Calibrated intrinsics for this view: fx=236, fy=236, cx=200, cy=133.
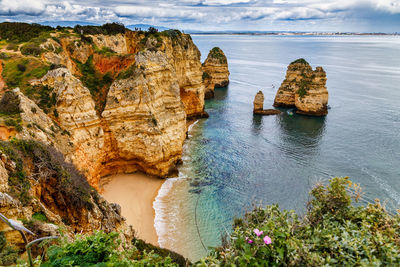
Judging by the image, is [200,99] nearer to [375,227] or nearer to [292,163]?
[292,163]

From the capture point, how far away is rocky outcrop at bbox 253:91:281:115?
4968cm

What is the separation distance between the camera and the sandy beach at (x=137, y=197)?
19.4 meters

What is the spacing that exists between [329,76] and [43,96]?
87554mm

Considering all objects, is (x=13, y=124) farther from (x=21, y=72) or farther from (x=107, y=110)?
(x=21, y=72)

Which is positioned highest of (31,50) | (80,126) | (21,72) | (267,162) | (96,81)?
(31,50)

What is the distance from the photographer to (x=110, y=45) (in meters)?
34.6

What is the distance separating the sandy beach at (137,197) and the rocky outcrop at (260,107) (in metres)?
31.5

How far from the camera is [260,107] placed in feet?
164

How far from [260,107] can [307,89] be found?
1018cm

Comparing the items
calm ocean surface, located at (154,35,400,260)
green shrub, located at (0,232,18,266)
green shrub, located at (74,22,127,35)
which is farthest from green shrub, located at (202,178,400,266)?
green shrub, located at (74,22,127,35)

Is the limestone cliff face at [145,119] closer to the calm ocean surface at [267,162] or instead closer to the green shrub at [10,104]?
the calm ocean surface at [267,162]

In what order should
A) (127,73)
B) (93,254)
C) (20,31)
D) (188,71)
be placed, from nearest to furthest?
(93,254) < (127,73) < (20,31) < (188,71)

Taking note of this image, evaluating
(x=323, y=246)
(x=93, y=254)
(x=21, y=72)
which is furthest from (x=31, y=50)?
(x=323, y=246)

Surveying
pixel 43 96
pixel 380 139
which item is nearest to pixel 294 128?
pixel 380 139
